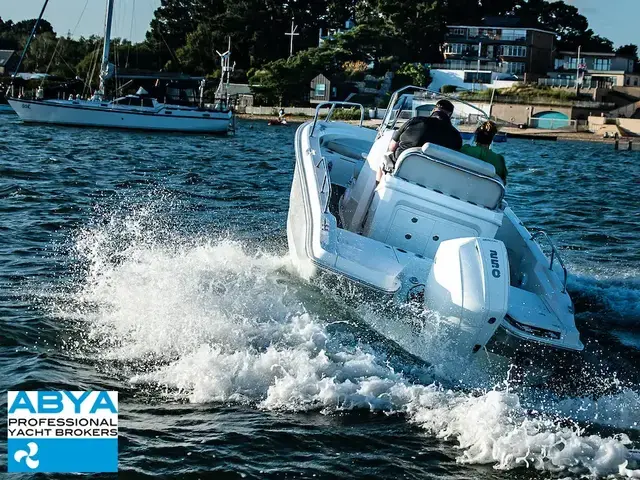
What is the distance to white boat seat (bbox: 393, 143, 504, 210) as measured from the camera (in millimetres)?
8219

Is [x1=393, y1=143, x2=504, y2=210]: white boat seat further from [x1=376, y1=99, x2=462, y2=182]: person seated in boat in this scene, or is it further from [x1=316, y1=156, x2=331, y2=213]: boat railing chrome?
[x1=316, y1=156, x2=331, y2=213]: boat railing chrome

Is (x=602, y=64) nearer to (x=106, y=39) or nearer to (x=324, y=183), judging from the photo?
(x=106, y=39)

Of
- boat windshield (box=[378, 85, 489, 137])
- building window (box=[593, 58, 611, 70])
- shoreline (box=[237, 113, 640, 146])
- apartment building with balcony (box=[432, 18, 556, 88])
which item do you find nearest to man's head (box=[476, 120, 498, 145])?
boat windshield (box=[378, 85, 489, 137])

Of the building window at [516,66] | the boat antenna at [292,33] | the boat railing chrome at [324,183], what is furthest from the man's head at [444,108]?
the building window at [516,66]

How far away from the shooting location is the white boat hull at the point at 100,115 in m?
42.0

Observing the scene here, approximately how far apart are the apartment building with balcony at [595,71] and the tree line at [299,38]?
16.3 ft

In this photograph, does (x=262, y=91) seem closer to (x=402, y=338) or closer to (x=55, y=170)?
(x=55, y=170)

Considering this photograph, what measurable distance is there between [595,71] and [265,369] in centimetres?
8800

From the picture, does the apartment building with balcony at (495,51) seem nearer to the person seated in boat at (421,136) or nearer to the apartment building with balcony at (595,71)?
the apartment building with balcony at (595,71)

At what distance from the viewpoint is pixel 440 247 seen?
7207 millimetres

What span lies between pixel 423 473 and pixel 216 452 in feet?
4.16

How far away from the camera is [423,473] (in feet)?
18.5

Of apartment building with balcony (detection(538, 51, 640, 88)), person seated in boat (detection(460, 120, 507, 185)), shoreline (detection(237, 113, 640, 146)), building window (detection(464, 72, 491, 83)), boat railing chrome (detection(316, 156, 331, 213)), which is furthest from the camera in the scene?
building window (detection(464, 72, 491, 83))

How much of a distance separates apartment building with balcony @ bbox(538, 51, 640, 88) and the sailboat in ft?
150
